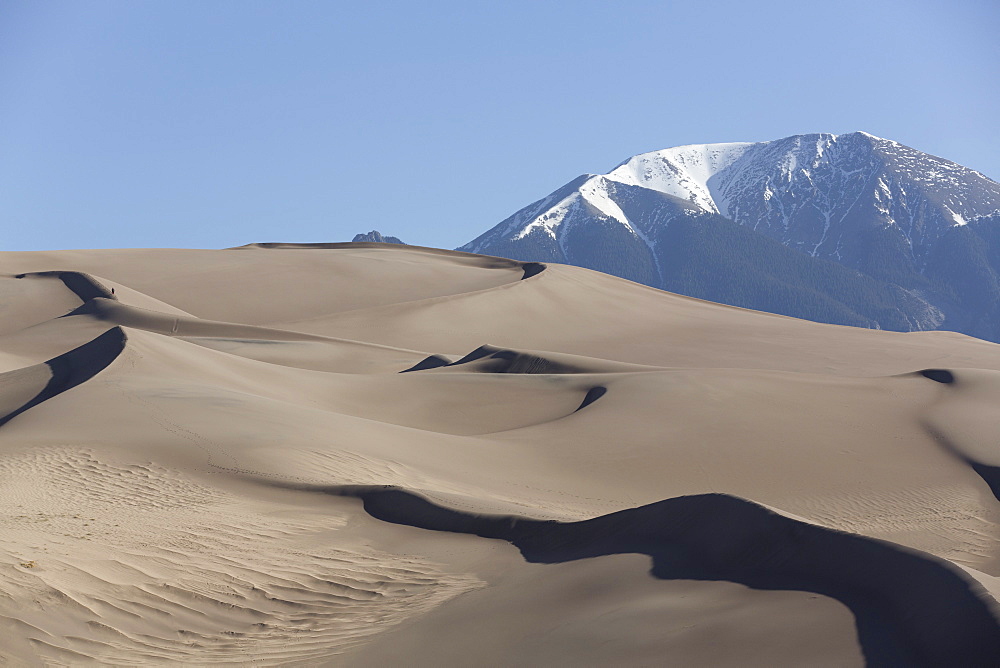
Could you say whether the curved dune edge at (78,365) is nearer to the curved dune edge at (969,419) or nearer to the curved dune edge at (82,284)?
the curved dune edge at (969,419)

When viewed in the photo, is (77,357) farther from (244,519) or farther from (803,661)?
(803,661)

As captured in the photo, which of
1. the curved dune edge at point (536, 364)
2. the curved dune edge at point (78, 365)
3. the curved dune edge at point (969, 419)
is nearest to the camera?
the curved dune edge at point (969, 419)

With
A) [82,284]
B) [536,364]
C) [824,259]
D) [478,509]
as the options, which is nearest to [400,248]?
[82,284]

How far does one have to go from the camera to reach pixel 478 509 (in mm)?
8617

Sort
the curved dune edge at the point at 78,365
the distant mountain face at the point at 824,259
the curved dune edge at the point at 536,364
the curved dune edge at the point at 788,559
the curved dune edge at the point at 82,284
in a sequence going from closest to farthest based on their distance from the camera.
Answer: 1. the curved dune edge at the point at 788,559
2. the curved dune edge at the point at 78,365
3. the curved dune edge at the point at 536,364
4. the curved dune edge at the point at 82,284
5. the distant mountain face at the point at 824,259

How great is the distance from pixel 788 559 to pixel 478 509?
362 centimetres

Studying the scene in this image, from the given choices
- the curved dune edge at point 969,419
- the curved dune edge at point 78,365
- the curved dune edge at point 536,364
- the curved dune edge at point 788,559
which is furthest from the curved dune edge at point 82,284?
→ the curved dune edge at point 788,559

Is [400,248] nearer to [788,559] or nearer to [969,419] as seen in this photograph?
[969,419]

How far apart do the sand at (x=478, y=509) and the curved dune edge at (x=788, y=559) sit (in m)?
0.02

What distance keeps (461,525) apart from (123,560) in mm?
2874

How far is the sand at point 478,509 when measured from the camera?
4.96 meters

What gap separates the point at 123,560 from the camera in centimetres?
665

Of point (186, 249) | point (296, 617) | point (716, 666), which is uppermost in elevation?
point (186, 249)

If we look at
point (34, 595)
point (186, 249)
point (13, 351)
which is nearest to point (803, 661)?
point (34, 595)
